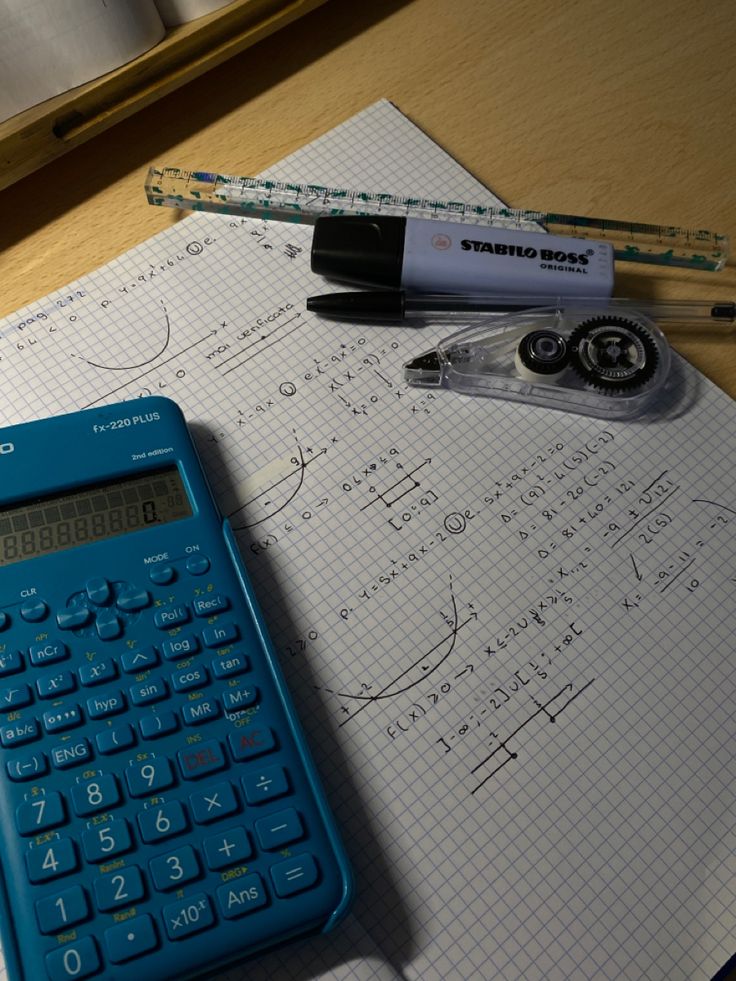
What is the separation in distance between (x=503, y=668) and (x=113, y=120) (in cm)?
41

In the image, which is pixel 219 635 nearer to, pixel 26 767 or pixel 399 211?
pixel 26 767

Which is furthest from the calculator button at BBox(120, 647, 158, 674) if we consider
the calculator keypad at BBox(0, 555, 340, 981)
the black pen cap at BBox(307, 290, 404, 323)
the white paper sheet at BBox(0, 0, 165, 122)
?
the white paper sheet at BBox(0, 0, 165, 122)

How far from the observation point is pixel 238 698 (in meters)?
0.39

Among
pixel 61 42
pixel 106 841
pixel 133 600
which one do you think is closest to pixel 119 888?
pixel 106 841

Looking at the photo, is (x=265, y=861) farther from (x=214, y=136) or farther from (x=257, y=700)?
(x=214, y=136)

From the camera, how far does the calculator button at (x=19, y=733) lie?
1.22 feet

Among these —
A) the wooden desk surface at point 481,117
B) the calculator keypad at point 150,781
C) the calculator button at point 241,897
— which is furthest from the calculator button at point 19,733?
the wooden desk surface at point 481,117

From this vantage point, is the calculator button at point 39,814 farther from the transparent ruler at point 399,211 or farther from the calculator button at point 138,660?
the transparent ruler at point 399,211

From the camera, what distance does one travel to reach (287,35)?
0.62 m

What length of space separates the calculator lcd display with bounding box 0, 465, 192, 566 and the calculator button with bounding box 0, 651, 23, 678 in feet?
0.15

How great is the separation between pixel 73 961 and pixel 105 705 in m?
0.10

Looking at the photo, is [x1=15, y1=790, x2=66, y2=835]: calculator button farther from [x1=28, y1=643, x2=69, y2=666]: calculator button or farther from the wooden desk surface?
the wooden desk surface

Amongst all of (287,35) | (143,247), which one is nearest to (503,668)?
(143,247)

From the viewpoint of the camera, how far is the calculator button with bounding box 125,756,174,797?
0.37 m
